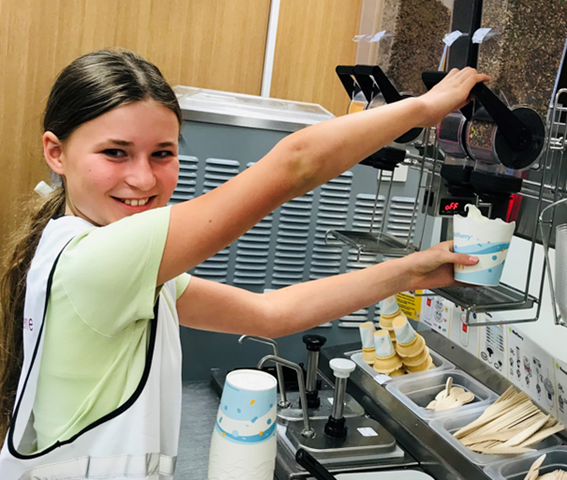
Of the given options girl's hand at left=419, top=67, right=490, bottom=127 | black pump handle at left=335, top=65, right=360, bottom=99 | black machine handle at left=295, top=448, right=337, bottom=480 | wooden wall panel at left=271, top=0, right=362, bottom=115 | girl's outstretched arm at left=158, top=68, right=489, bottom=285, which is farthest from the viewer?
wooden wall panel at left=271, top=0, right=362, bottom=115

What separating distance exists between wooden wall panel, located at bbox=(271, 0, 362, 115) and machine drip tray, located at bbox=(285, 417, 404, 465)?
1.58 meters

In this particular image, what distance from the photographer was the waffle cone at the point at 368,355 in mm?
1926

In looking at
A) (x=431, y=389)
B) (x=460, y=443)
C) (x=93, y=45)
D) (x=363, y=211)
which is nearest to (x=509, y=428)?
(x=460, y=443)

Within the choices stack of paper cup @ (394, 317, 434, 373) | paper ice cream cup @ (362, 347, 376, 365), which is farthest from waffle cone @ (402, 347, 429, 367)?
paper ice cream cup @ (362, 347, 376, 365)

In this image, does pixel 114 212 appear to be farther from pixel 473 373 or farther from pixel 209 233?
pixel 473 373

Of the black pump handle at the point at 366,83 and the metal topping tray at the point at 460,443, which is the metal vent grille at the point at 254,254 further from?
the black pump handle at the point at 366,83

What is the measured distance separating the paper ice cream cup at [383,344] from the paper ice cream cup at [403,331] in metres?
0.04

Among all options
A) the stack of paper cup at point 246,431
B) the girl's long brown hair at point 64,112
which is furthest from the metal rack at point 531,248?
the girl's long brown hair at point 64,112

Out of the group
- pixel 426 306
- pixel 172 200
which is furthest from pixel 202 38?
pixel 426 306

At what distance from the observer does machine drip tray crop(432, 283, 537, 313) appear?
928 millimetres

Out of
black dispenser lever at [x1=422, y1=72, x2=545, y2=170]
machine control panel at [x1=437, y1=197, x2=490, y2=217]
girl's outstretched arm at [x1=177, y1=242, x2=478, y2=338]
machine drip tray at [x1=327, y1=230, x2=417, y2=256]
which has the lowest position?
girl's outstretched arm at [x1=177, y1=242, x2=478, y2=338]

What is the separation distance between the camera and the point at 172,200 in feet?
6.44

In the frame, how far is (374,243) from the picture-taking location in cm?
118

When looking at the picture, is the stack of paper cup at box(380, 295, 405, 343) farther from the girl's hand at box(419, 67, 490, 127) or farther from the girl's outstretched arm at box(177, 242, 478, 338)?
the girl's hand at box(419, 67, 490, 127)
